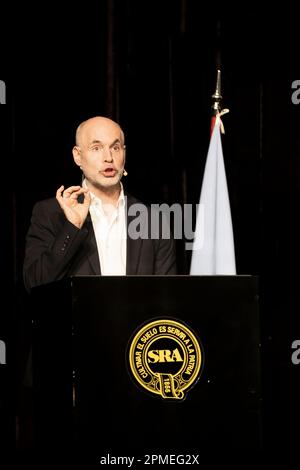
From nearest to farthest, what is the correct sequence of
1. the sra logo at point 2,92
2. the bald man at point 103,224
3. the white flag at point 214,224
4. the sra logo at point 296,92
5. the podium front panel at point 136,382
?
the podium front panel at point 136,382, the bald man at point 103,224, the white flag at point 214,224, the sra logo at point 2,92, the sra logo at point 296,92

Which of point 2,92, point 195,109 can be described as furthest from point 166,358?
point 195,109

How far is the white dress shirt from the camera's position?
345 centimetres

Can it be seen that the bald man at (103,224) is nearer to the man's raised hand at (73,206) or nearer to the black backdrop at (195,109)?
the man's raised hand at (73,206)

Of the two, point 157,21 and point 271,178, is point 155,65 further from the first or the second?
point 271,178

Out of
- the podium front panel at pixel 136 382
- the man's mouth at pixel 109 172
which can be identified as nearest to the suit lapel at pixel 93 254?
the man's mouth at pixel 109 172

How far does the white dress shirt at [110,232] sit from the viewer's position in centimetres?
345

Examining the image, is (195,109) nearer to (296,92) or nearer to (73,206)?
(296,92)

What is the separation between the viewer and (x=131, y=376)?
2561 millimetres

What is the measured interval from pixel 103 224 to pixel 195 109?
3.72 feet

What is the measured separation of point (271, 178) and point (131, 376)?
2.08 m

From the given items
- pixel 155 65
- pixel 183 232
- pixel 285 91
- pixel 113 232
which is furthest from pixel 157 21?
pixel 113 232

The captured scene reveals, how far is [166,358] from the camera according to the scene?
2574mm
